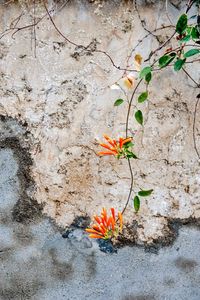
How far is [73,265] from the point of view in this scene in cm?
215

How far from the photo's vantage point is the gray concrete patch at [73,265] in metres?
2.14

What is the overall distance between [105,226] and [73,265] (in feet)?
0.77

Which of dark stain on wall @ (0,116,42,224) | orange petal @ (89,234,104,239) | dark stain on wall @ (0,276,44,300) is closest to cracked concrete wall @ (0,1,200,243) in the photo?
dark stain on wall @ (0,116,42,224)

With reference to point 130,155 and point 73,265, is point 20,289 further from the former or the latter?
point 130,155

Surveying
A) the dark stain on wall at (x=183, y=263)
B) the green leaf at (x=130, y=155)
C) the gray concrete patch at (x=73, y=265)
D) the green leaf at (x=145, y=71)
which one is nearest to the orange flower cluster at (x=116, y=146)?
the green leaf at (x=130, y=155)

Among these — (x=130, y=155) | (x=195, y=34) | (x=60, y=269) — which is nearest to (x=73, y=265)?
(x=60, y=269)

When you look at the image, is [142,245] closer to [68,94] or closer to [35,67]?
[68,94]

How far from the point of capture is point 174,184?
7.03ft

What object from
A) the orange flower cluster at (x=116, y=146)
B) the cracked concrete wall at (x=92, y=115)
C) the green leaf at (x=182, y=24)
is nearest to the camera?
the green leaf at (x=182, y=24)

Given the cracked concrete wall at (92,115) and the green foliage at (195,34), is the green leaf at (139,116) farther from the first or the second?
the green foliage at (195,34)

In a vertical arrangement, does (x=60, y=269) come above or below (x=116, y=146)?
below

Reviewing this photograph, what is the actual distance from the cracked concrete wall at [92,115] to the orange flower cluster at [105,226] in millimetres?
Result: 66

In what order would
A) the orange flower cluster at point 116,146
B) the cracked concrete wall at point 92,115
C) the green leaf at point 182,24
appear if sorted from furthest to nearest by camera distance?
the cracked concrete wall at point 92,115 < the orange flower cluster at point 116,146 < the green leaf at point 182,24

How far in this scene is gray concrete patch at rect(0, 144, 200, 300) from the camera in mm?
2141
